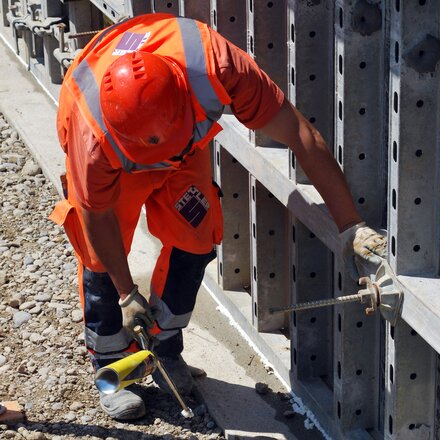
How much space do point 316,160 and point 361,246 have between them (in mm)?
327

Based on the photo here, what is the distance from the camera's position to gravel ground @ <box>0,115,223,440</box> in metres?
4.43

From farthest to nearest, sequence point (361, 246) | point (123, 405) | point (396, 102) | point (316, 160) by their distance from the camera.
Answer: point (123, 405) < point (316, 160) < point (361, 246) < point (396, 102)

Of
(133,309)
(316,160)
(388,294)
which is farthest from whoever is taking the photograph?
(133,309)

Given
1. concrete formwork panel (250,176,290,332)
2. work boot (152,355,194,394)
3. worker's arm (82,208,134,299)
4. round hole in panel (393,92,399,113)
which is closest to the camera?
round hole in panel (393,92,399,113)

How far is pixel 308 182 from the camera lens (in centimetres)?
419

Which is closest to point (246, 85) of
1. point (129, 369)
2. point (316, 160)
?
point (316, 160)

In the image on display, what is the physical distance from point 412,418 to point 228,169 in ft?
5.48

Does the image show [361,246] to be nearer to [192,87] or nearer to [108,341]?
[192,87]

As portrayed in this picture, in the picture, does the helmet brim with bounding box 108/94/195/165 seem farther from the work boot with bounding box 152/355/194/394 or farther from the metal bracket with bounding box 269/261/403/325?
the work boot with bounding box 152/355/194/394

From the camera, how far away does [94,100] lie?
381 cm

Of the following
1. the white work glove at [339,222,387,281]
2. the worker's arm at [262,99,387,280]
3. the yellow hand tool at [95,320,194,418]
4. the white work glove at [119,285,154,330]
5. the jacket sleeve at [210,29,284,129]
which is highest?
the jacket sleeve at [210,29,284,129]

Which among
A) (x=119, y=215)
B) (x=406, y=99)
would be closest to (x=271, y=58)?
(x=119, y=215)

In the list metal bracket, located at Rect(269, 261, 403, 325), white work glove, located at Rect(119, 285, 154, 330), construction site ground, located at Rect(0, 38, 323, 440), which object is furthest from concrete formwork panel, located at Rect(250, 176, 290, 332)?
metal bracket, located at Rect(269, 261, 403, 325)

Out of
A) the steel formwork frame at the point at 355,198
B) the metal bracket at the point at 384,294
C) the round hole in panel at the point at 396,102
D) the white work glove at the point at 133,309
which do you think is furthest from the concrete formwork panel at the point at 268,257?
the round hole in panel at the point at 396,102
